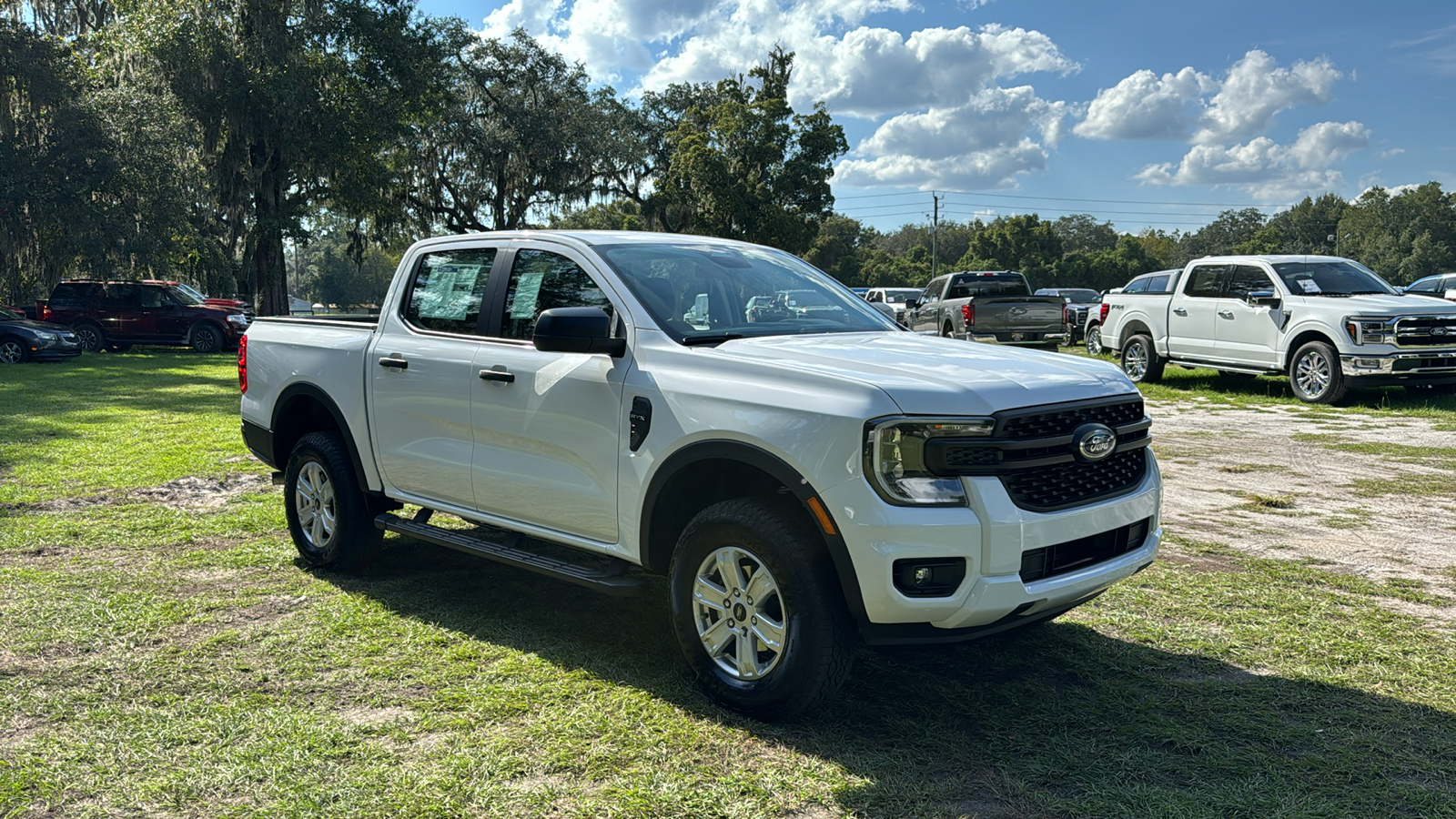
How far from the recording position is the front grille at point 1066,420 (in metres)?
3.62

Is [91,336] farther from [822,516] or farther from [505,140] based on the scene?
[822,516]

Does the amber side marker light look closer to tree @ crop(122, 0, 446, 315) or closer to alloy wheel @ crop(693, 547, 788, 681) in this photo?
alloy wheel @ crop(693, 547, 788, 681)

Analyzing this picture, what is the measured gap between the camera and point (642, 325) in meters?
4.40

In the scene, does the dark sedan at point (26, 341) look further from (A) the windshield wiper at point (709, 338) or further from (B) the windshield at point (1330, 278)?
(B) the windshield at point (1330, 278)

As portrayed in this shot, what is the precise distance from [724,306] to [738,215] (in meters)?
44.6

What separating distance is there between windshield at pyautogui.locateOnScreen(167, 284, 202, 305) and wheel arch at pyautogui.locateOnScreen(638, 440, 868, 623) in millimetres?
26755

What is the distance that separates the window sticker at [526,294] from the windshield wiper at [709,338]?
3.17 ft

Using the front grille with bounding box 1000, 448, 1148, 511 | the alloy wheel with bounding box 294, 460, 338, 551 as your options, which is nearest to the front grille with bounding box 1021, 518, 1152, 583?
the front grille with bounding box 1000, 448, 1148, 511

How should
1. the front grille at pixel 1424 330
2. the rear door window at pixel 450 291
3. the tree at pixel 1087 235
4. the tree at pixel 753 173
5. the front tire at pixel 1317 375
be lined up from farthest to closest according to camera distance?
the tree at pixel 1087 235
the tree at pixel 753 173
the front tire at pixel 1317 375
the front grille at pixel 1424 330
the rear door window at pixel 450 291

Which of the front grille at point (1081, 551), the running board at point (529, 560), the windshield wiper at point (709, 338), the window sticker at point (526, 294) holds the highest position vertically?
the window sticker at point (526, 294)

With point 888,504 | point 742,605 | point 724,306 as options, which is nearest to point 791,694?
point 742,605

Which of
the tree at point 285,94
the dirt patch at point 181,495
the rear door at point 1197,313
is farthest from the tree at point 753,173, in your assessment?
the dirt patch at point 181,495

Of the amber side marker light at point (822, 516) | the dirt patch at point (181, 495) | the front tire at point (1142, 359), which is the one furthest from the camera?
the front tire at point (1142, 359)

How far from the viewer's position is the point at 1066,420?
12.5 feet
